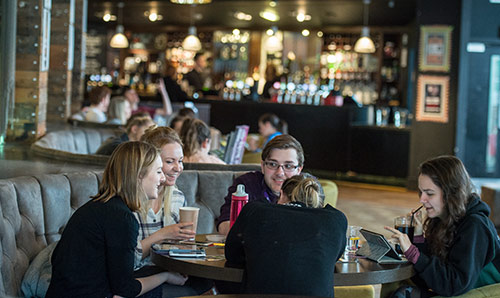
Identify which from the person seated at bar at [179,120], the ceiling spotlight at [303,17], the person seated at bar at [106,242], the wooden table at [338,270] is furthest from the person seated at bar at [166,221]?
the ceiling spotlight at [303,17]

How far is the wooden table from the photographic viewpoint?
9.67 ft

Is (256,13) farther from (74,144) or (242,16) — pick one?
(74,144)

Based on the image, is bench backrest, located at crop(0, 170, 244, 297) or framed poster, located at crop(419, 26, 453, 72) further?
framed poster, located at crop(419, 26, 453, 72)

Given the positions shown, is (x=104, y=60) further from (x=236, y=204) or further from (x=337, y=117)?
(x=236, y=204)

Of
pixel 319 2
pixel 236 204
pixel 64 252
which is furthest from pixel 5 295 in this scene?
pixel 319 2

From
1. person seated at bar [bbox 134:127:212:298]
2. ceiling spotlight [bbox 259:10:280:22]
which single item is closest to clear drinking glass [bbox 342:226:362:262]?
person seated at bar [bbox 134:127:212:298]

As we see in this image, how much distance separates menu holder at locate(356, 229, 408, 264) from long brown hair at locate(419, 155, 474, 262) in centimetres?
21

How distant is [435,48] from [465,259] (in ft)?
24.6

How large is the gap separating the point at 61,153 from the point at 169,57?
12.6 meters

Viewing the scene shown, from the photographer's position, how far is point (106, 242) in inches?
113

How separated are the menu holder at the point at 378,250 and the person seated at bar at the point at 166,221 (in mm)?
797

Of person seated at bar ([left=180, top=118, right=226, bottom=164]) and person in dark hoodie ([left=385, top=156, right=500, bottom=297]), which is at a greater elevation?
person seated at bar ([left=180, top=118, right=226, bottom=164])

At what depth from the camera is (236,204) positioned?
11.2 ft

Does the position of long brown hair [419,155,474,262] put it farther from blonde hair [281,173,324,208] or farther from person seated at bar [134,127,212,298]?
person seated at bar [134,127,212,298]
